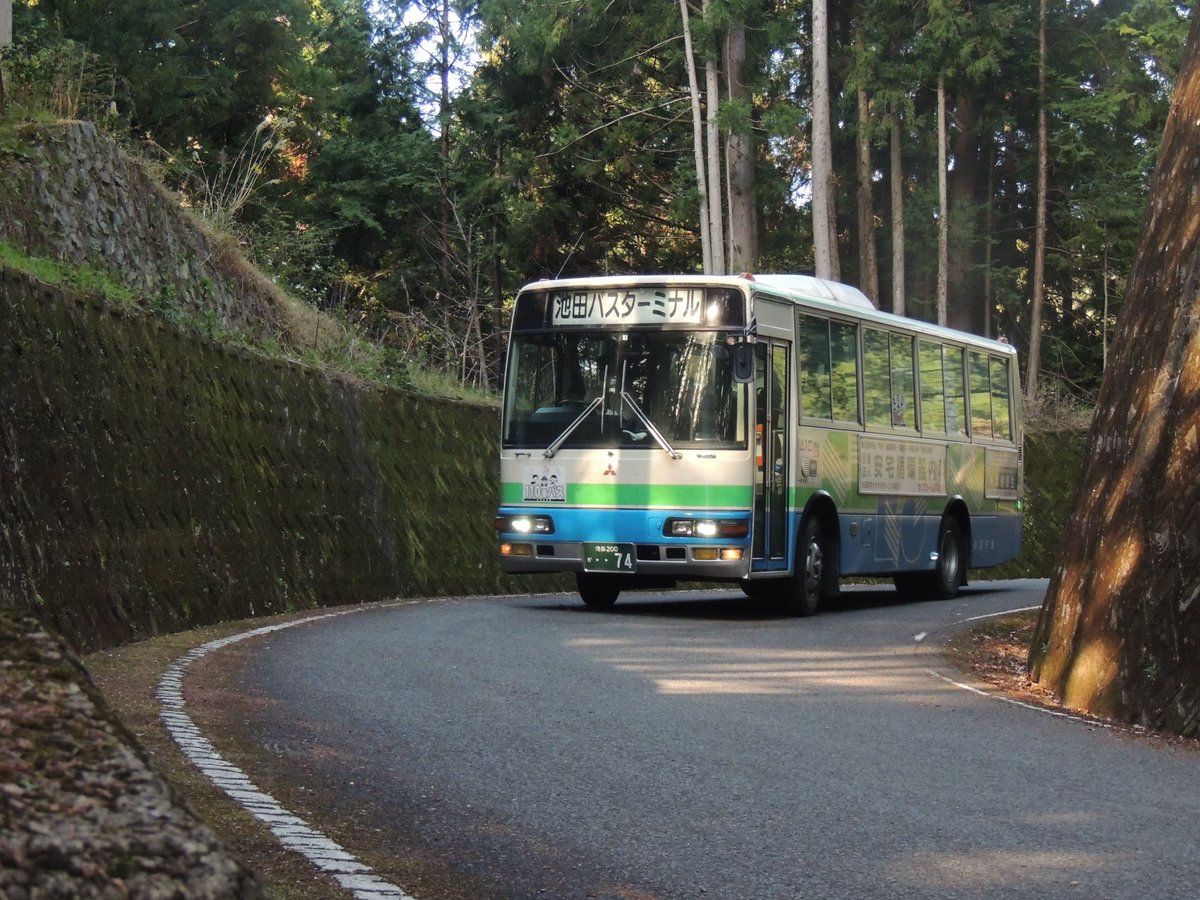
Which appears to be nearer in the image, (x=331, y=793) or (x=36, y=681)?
(x=36, y=681)

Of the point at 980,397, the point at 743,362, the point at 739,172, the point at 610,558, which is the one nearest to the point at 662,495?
the point at 610,558

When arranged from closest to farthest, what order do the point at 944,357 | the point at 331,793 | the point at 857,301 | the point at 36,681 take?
the point at 36,681, the point at 331,793, the point at 857,301, the point at 944,357

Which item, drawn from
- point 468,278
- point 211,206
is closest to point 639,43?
point 468,278

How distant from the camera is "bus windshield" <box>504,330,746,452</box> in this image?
16.2 meters

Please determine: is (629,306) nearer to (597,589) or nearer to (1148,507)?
(597,589)

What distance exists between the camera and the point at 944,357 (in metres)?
21.2

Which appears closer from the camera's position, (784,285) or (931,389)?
(784,285)

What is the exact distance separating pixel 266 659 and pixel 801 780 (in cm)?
524

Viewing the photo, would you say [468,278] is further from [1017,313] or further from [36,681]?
[36,681]

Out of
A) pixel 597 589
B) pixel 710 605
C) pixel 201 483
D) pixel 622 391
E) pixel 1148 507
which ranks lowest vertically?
pixel 710 605

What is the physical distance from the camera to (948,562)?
21.8 metres

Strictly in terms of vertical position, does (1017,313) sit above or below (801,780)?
above

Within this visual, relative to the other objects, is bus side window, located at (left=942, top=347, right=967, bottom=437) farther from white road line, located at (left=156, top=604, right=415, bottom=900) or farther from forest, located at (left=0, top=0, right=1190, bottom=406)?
forest, located at (left=0, top=0, right=1190, bottom=406)

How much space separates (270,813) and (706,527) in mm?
10101
